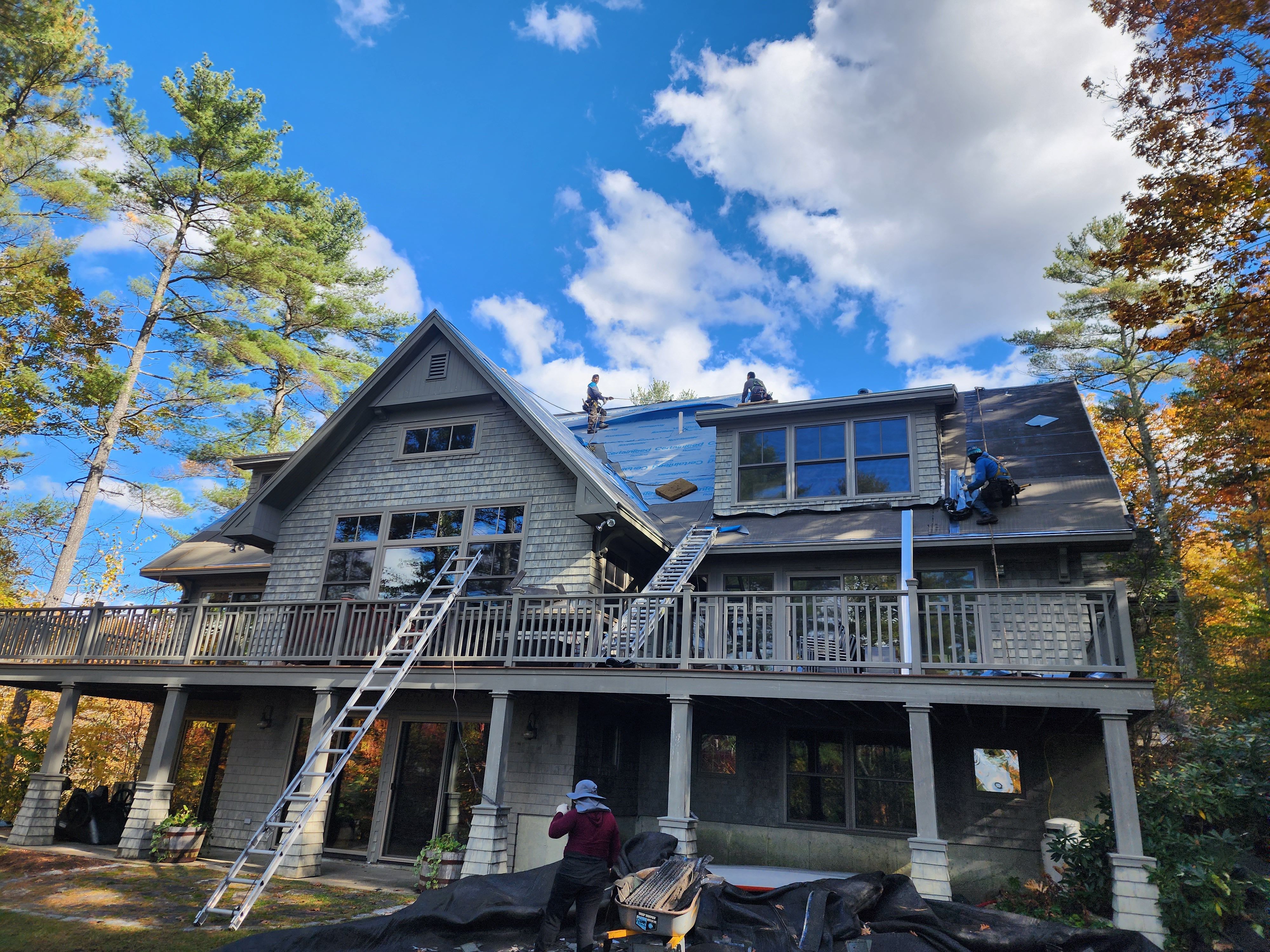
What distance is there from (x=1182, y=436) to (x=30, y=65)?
36.8 metres

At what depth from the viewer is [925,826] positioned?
8.77 metres

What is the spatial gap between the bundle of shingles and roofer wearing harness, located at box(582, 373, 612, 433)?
12762mm

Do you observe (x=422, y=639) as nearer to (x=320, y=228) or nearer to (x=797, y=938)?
(x=797, y=938)

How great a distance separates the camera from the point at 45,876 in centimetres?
1054

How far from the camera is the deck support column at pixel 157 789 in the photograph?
12234mm

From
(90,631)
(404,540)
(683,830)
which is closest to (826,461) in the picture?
(683,830)

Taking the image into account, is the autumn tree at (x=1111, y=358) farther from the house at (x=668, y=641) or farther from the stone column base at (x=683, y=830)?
the stone column base at (x=683, y=830)

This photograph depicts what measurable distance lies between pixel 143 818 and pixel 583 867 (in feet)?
31.5

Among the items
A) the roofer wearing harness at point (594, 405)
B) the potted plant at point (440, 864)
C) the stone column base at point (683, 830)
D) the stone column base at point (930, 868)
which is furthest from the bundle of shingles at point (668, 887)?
the roofer wearing harness at point (594, 405)

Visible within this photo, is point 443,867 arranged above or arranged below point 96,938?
above

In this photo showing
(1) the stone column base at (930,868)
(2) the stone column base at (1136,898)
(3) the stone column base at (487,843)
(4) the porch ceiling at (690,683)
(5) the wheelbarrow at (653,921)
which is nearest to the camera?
(5) the wheelbarrow at (653,921)

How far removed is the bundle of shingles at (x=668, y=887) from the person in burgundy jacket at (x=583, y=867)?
289mm

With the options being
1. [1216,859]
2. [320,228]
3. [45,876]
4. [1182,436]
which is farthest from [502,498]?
[1182,436]

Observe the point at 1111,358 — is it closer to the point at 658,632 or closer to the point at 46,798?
the point at 658,632
